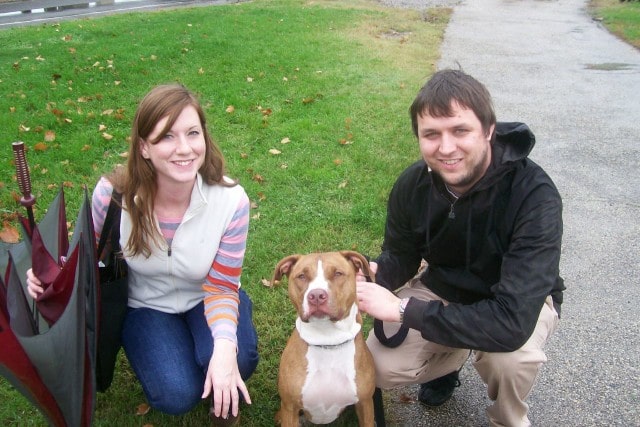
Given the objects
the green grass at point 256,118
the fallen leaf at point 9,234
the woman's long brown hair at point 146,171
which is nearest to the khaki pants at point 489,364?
the green grass at point 256,118

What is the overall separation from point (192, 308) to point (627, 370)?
104 inches

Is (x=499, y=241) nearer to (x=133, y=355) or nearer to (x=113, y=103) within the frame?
(x=133, y=355)

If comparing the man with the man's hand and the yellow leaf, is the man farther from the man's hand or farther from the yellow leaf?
the yellow leaf

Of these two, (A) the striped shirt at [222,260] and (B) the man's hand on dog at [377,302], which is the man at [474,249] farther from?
(A) the striped shirt at [222,260]

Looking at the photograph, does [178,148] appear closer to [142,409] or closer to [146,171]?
[146,171]

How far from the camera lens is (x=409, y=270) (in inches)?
130

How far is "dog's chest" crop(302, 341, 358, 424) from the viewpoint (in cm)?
279

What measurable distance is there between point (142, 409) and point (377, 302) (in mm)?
1557

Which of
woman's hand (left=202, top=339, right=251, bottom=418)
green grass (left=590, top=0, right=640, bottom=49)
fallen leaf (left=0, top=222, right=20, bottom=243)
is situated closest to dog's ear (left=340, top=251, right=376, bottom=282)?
woman's hand (left=202, top=339, right=251, bottom=418)

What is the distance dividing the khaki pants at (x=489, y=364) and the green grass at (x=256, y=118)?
789mm

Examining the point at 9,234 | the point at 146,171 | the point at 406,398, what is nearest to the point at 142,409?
the point at 146,171

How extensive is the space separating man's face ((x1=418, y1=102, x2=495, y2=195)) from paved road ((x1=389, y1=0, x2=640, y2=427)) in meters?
1.44

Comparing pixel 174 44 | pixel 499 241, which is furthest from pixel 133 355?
pixel 174 44

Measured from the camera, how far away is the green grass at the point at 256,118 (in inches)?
171
